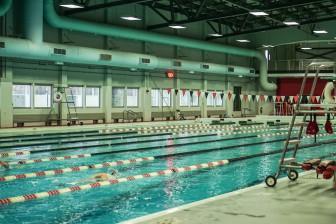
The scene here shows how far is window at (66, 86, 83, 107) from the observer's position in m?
24.7

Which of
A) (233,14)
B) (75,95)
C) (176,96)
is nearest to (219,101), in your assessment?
(176,96)

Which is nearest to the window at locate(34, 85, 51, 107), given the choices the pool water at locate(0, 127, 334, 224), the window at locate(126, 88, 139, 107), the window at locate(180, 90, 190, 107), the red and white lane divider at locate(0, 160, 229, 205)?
the window at locate(126, 88, 139, 107)

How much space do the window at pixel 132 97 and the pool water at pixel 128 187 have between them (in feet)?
48.7

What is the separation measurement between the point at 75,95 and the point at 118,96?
127 inches

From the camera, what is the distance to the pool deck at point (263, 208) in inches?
197

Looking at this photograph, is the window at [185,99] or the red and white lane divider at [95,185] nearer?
the red and white lane divider at [95,185]

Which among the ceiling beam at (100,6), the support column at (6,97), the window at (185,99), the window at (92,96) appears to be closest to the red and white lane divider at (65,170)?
the ceiling beam at (100,6)

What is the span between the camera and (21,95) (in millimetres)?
22875

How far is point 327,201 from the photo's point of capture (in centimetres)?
595

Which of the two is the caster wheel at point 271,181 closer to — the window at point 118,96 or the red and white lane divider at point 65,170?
the red and white lane divider at point 65,170

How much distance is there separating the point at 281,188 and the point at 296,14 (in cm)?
2557

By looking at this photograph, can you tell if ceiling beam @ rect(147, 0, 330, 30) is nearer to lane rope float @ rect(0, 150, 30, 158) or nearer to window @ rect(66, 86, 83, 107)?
window @ rect(66, 86, 83, 107)

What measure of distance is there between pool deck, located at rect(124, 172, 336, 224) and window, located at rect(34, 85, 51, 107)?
18160 mm

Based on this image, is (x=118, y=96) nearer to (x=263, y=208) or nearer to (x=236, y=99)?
(x=236, y=99)
